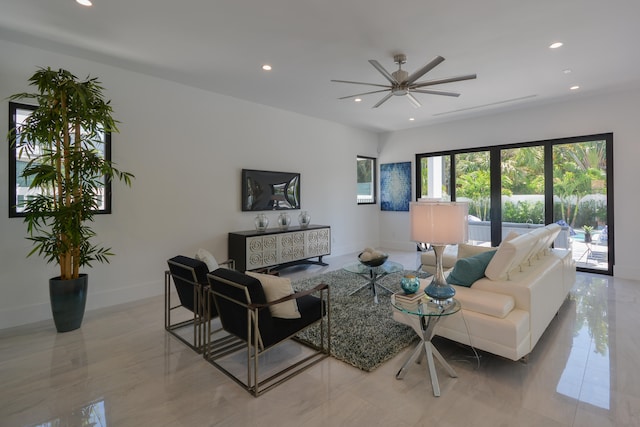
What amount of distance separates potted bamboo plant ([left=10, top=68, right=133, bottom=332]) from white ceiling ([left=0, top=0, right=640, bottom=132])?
1.88 feet

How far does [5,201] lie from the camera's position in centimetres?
323

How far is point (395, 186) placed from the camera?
783cm

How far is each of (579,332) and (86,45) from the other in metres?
5.94

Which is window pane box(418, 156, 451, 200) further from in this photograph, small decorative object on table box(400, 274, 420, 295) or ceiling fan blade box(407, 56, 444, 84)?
small decorative object on table box(400, 274, 420, 295)

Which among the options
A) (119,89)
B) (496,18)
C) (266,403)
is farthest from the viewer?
(119,89)

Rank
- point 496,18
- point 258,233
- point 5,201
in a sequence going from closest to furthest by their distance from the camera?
1. point 496,18
2. point 5,201
3. point 258,233

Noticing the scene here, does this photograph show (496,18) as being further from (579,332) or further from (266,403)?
(266,403)

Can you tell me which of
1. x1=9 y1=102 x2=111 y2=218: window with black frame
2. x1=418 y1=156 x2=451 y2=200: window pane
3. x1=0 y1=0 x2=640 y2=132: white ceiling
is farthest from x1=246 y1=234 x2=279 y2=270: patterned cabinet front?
x1=418 y1=156 x2=451 y2=200: window pane

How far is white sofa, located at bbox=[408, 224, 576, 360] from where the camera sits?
228 centimetres

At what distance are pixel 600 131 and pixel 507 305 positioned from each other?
4.77 m

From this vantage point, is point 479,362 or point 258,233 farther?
point 258,233

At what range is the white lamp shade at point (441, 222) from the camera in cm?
223

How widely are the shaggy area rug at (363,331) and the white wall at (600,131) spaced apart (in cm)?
405

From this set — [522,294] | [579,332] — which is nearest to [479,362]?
[522,294]
